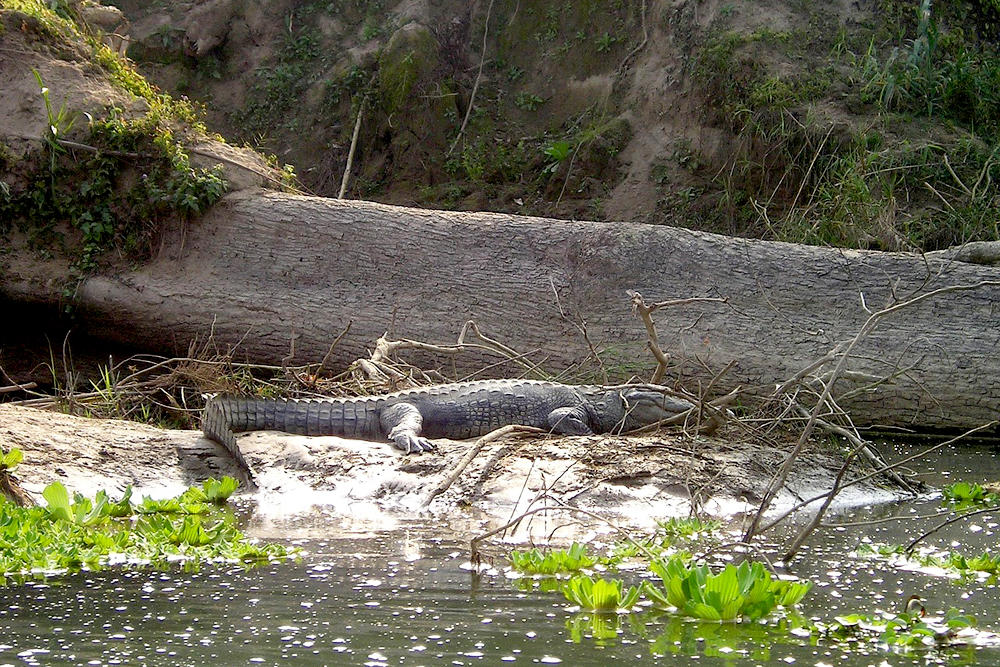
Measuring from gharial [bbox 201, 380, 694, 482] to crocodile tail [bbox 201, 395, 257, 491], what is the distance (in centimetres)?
1

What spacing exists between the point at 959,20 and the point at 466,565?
10.3 meters

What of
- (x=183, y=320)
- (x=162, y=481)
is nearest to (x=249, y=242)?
(x=183, y=320)

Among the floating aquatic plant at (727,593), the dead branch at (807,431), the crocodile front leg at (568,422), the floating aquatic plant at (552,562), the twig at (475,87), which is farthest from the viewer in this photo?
the twig at (475,87)

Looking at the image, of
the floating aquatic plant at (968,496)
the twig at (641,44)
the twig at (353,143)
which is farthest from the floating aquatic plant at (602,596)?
the twig at (641,44)

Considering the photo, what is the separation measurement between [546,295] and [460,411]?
1.79m

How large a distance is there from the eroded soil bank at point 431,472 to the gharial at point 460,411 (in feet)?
1.16

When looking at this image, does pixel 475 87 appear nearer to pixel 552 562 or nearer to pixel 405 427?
pixel 405 427

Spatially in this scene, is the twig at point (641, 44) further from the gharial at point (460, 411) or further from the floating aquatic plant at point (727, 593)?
the floating aquatic plant at point (727, 593)

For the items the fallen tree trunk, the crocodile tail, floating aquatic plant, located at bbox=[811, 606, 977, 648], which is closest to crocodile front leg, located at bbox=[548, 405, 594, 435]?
the fallen tree trunk

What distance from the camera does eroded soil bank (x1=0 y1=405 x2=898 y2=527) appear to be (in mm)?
5094

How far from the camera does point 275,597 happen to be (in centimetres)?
331

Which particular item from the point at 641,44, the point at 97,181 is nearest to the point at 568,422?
the point at 97,181

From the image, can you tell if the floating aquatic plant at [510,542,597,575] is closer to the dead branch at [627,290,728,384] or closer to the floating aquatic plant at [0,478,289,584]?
the floating aquatic plant at [0,478,289,584]

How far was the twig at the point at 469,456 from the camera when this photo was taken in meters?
5.14
